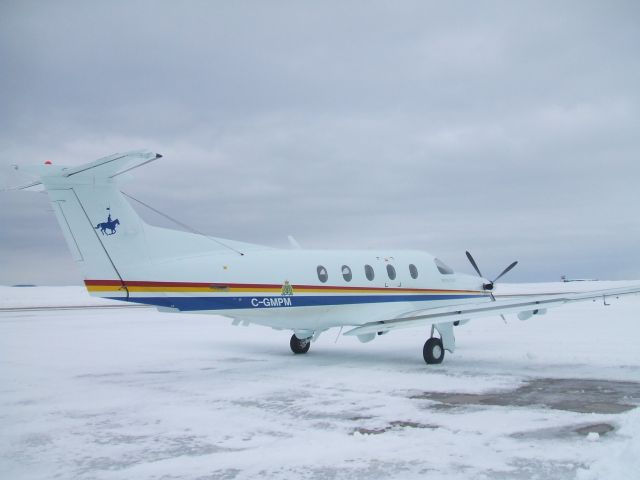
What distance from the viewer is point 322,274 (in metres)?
15.6

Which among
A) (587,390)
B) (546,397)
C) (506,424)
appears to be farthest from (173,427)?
(587,390)

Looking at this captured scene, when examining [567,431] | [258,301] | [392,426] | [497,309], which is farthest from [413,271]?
[567,431]

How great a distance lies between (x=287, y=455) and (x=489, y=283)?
14.2 m

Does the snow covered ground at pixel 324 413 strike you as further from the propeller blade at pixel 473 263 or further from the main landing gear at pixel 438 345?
the propeller blade at pixel 473 263

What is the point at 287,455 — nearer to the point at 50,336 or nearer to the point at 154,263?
the point at 154,263

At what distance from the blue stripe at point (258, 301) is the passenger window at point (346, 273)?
0.51m

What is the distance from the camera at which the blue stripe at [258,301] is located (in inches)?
504

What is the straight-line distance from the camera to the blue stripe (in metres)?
12.8

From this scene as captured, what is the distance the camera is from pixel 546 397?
10.1 m

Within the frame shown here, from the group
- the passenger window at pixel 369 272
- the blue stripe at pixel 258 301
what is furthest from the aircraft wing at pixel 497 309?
the passenger window at pixel 369 272

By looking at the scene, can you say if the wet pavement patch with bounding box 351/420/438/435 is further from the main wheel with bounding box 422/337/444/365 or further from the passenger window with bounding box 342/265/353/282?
the passenger window with bounding box 342/265/353/282

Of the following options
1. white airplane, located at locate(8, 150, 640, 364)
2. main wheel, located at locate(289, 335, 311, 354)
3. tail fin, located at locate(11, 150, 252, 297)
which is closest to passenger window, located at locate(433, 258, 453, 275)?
white airplane, located at locate(8, 150, 640, 364)

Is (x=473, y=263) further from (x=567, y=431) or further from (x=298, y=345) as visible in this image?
(x=567, y=431)

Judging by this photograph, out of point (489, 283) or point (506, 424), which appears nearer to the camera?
point (506, 424)
